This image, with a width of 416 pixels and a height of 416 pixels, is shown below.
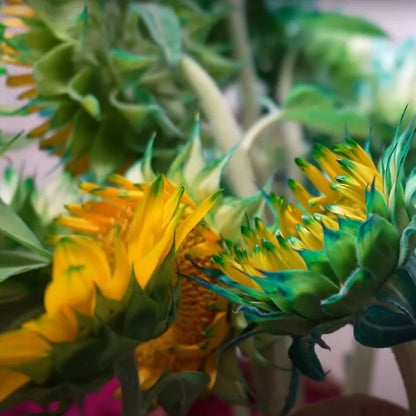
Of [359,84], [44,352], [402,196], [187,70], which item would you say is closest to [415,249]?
[402,196]

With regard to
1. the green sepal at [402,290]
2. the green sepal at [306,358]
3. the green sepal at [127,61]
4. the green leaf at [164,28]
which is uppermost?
the green leaf at [164,28]

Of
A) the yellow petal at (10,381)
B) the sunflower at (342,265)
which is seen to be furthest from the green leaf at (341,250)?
the yellow petal at (10,381)

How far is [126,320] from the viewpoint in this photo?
0.80 feet

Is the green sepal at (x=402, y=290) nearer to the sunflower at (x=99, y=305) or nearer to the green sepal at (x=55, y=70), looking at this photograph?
the sunflower at (x=99, y=305)

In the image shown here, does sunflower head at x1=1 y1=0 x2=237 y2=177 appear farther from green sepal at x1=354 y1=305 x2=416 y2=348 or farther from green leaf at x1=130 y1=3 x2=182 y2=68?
green sepal at x1=354 y1=305 x2=416 y2=348

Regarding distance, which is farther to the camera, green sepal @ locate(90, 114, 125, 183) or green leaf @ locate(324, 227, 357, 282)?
green sepal @ locate(90, 114, 125, 183)

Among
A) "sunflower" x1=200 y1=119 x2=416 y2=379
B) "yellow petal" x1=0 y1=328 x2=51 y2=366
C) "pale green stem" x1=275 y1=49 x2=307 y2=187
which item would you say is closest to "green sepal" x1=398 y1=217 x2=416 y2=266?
"sunflower" x1=200 y1=119 x2=416 y2=379

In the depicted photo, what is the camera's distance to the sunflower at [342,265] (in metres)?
0.23

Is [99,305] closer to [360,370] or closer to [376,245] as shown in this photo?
[376,245]

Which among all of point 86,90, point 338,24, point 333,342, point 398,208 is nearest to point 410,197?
point 398,208

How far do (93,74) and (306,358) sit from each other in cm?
21

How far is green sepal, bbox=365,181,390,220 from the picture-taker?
236 millimetres

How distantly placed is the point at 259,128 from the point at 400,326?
0.20 m

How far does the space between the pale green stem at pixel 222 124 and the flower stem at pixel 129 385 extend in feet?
0.51
